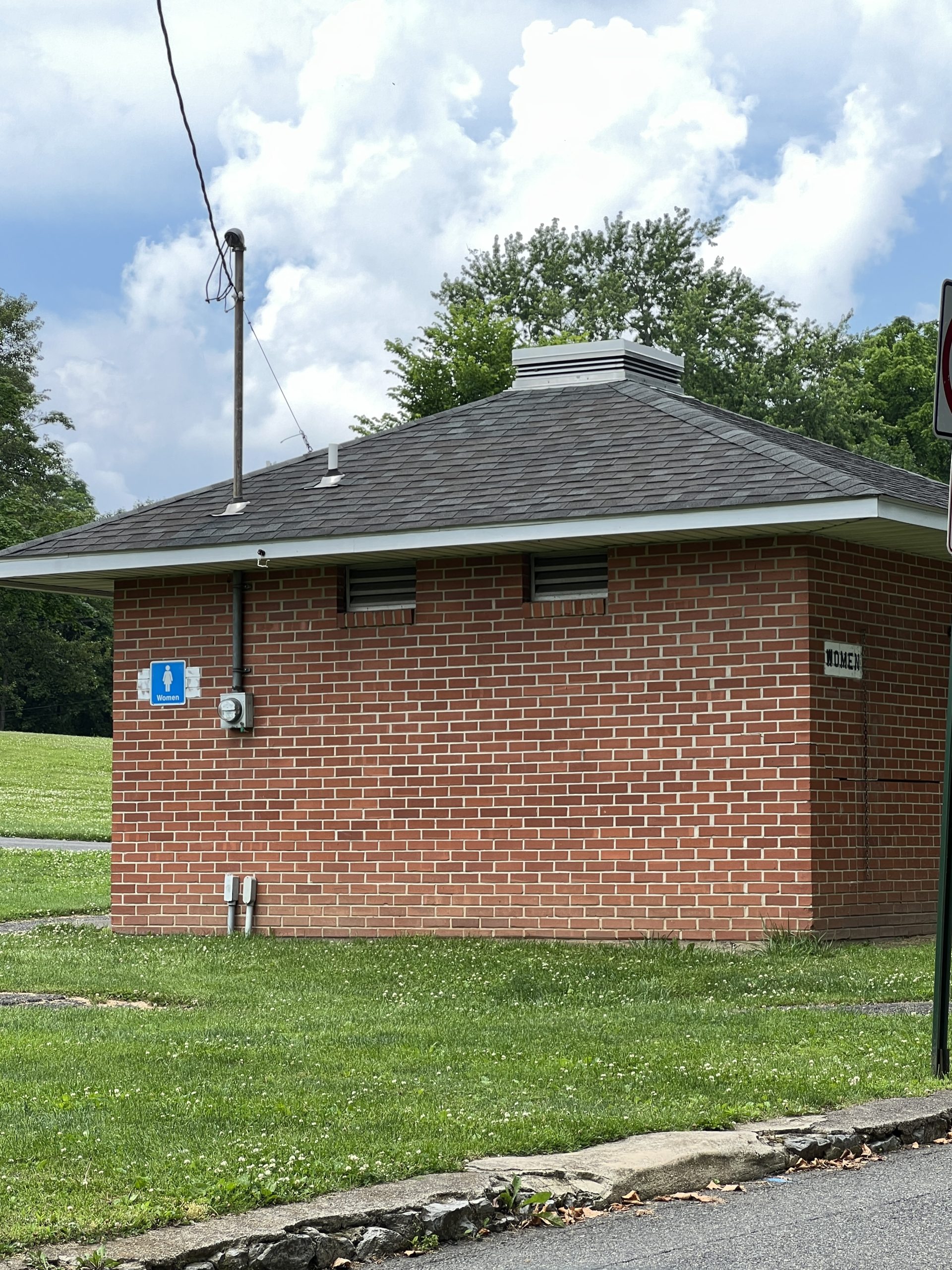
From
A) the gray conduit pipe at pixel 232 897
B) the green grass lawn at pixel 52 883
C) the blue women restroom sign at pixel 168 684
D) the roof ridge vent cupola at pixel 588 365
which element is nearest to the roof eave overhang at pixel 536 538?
the blue women restroom sign at pixel 168 684

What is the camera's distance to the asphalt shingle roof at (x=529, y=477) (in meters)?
14.2

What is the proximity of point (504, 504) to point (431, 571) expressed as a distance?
1.08 m

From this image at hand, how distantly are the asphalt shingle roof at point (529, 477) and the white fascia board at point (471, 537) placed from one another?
0.22 ft

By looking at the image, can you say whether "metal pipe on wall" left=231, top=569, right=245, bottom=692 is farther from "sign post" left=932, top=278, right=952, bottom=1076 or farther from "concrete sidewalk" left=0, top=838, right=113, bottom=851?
"concrete sidewalk" left=0, top=838, right=113, bottom=851

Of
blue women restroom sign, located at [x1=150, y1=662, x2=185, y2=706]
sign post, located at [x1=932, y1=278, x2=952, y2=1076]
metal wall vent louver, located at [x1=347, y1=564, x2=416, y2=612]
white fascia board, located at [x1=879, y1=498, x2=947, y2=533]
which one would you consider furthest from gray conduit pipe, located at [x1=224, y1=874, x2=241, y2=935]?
sign post, located at [x1=932, y1=278, x2=952, y2=1076]

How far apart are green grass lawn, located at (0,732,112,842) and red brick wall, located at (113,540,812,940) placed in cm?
1241

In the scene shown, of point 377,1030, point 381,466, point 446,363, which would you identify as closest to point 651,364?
point 381,466

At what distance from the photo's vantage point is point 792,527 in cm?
1387

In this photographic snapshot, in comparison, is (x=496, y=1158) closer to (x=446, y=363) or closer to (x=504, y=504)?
(x=504, y=504)

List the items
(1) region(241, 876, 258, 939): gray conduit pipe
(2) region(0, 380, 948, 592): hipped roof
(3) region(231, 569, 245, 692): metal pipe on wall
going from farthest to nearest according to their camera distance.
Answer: (3) region(231, 569, 245, 692): metal pipe on wall < (1) region(241, 876, 258, 939): gray conduit pipe < (2) region(0, 380, 948, 592): hipped roof

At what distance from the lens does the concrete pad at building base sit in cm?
645

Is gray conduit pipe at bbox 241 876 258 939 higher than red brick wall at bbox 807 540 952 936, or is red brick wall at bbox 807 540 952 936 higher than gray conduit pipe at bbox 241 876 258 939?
red brick wall at bbox 807 540 952 936

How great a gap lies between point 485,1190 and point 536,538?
869 centimetres

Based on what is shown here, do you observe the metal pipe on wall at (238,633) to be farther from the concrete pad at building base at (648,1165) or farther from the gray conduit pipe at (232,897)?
the concrete pad at building base at (648,1165)
